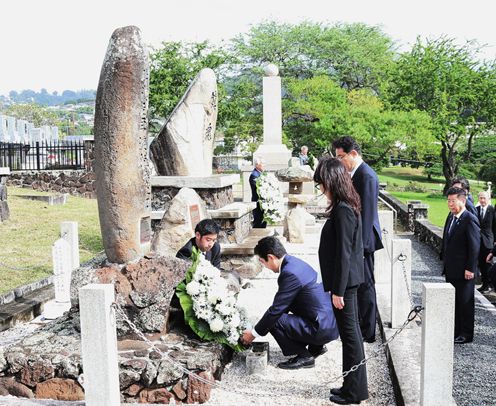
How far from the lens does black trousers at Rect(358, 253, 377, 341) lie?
5.84 metres

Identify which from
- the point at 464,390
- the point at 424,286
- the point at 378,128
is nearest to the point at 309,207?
the point at 378,128

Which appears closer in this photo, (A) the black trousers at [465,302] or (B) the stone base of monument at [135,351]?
(B) the stone base of monument at [135,351]

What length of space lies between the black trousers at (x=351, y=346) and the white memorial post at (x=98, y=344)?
166 cm

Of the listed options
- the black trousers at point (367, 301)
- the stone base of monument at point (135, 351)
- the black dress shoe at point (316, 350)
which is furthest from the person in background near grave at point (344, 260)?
the black trousers at point (367, 301)

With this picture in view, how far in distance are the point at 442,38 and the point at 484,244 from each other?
81.8 ft

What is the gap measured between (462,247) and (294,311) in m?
2.09

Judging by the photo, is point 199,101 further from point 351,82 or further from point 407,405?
point 351,82

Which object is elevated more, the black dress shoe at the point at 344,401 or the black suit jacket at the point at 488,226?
the black suit jacket at the point at 488,226

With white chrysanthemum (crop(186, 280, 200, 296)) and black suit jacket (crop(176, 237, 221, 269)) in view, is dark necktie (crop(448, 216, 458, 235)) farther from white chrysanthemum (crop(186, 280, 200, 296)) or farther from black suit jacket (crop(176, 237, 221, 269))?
white chrysanthemum (crop(186, 280, 200, 296))

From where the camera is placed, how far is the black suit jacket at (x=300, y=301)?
16.7ft

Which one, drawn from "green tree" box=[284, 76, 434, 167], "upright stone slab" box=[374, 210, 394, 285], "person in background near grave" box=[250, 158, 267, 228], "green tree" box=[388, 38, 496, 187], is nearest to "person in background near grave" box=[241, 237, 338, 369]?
"upright stone slab" box=[374, 210, 394, 285]

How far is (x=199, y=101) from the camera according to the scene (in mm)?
9812

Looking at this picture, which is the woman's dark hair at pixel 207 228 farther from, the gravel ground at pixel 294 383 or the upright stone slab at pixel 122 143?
the gravel ground at pixel 294 383

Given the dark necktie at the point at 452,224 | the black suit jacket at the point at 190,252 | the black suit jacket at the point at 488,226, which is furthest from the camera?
the black suit jacket at the point at 488,226
